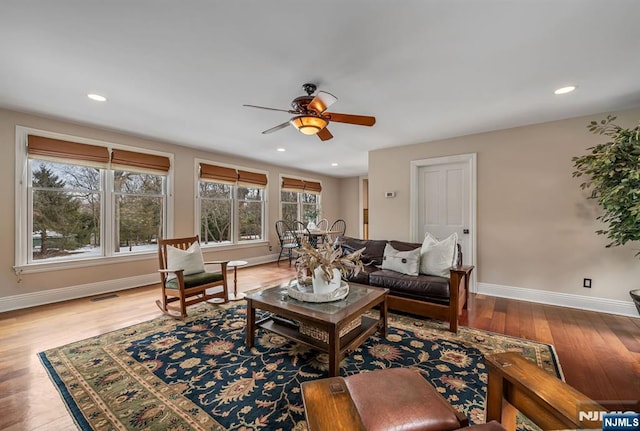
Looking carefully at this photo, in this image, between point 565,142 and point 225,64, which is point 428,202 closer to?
point 565,142

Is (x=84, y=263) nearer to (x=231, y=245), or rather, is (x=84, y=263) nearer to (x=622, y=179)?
(x=231, y=245)

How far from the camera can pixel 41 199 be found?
3.53m

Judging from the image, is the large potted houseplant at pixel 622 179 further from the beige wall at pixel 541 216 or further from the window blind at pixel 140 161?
the window blind at pixel 140 161

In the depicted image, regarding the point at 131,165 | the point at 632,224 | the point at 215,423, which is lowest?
the point at 215,423

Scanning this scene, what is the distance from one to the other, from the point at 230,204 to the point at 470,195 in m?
4.64

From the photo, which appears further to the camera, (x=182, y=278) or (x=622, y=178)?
(x=182, y=278)

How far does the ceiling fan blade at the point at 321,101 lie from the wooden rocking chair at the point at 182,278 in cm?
229

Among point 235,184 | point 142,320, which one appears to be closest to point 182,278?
point 142,320

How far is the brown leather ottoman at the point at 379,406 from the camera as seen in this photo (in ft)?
2.77

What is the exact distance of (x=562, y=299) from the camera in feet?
11.5

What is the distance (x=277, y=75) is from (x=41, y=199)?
369 cm

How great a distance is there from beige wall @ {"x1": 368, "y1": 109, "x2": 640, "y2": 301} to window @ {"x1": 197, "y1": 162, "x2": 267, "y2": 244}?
4.00 m

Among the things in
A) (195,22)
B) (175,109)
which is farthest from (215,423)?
(175,109)

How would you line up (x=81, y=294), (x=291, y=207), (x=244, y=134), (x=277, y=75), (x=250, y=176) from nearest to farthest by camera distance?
(x=277, y=75)
(x=81, y=294)
(x=244, y=134)
(x=250, y=176)
(x=291, y=207)
